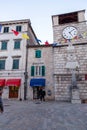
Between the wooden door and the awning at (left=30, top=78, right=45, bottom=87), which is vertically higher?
the awning at (left=30, top=78, right=45, bottom=87)

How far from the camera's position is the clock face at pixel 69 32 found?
2308 centimetres

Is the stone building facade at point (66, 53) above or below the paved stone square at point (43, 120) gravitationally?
above

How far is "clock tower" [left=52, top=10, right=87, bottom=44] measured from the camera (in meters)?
22.9

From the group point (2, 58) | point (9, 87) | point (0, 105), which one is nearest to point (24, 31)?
point (2, 58)

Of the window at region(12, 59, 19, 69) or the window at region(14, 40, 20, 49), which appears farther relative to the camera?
the window at region(14, 40, 20, 49)

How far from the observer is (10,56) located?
24.1m

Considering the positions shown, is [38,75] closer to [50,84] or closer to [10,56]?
[50,84]

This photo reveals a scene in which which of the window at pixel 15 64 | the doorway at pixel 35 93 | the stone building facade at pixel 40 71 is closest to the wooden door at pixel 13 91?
the stone building facade at pixel 40 71

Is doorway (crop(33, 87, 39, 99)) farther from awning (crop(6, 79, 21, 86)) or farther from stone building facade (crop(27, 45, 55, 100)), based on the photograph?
awning (crop(6, 79, 21, 86))

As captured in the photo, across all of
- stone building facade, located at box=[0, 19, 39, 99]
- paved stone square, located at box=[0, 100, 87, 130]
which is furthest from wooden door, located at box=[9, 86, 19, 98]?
paved stone square, located at box=[0, 100, 87, 130]

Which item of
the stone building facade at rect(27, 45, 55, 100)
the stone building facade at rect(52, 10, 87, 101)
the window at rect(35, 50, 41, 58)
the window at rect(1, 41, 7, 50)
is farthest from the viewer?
the window at rect(1, 41, 7, 50)

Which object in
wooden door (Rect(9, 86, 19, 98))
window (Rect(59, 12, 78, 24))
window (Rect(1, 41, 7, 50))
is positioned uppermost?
window (Rect(59, 12, 78, 24))

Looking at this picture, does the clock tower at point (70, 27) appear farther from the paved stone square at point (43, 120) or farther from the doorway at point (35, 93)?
the paved stone square at point (43, 120)

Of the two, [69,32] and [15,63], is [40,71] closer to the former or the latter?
[15,63]
